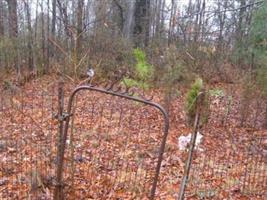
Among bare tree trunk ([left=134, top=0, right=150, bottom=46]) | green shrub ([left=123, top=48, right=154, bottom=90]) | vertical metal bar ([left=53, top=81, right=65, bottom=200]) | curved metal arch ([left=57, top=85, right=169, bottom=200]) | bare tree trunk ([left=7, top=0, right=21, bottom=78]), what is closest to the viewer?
curved metal arch ([left=57, top=85, right=169, bottom=200])

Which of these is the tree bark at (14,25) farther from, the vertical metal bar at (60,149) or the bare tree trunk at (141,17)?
the vertical metal bar at (60,149)

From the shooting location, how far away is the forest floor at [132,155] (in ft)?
13.1

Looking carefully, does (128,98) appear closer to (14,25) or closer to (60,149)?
(60,149)

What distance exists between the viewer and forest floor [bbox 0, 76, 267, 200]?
4008 mm

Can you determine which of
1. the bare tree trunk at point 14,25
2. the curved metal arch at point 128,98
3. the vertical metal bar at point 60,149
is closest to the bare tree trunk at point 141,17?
the bare tree trunk at point 14,25

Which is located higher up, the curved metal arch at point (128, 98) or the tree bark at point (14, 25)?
the tree bark at point (14, 25)

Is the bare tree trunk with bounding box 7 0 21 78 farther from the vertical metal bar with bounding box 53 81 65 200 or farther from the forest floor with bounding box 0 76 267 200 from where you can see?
the vertical metal bar with bounding box 53 81 65 200

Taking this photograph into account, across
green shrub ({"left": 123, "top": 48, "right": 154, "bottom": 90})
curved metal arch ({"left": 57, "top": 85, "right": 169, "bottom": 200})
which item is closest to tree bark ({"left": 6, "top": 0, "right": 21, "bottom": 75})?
green shrub ({"left": 123, "top": 48, "right": 154, "bottom": 90})

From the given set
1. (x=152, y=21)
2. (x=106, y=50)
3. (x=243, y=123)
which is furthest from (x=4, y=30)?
(x=243, y=123)

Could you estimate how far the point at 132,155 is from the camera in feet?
16.4

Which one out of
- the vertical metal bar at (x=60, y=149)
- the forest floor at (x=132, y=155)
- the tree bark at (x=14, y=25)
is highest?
the tree bark at (x=14, y=25)

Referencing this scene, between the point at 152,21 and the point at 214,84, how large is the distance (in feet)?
15.2

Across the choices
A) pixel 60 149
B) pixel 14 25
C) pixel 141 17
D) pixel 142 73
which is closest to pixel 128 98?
pixel 60 149

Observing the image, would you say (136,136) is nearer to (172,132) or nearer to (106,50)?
(172,132)
